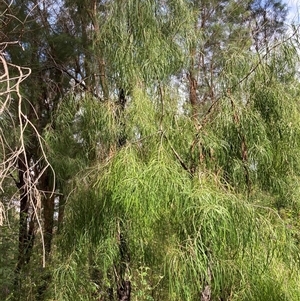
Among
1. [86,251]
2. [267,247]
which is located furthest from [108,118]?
[267,247]

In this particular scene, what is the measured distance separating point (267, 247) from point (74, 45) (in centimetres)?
304

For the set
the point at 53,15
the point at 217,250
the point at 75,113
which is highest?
the point at 53,15

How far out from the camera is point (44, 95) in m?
4.26

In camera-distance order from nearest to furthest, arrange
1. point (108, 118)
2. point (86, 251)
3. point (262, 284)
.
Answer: point (262, 284)
point (86, 251)
point (108, 118)

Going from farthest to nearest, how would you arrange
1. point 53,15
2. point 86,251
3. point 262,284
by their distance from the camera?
point 53,15 < point 86,251 < point 262,284

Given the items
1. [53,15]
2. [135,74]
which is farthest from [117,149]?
[53,15]

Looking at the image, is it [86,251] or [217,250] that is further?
[86,251]

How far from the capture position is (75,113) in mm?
2750

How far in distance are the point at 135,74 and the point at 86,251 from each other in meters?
1.07

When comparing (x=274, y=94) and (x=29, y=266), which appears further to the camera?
(x=29, y=266)

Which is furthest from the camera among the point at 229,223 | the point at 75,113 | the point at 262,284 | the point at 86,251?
the point at 75,113

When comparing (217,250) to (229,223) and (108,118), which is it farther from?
(108,118)

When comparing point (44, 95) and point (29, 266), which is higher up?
point (44, 95)

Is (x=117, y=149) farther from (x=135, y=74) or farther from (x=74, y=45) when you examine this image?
(x=74, y=45)
